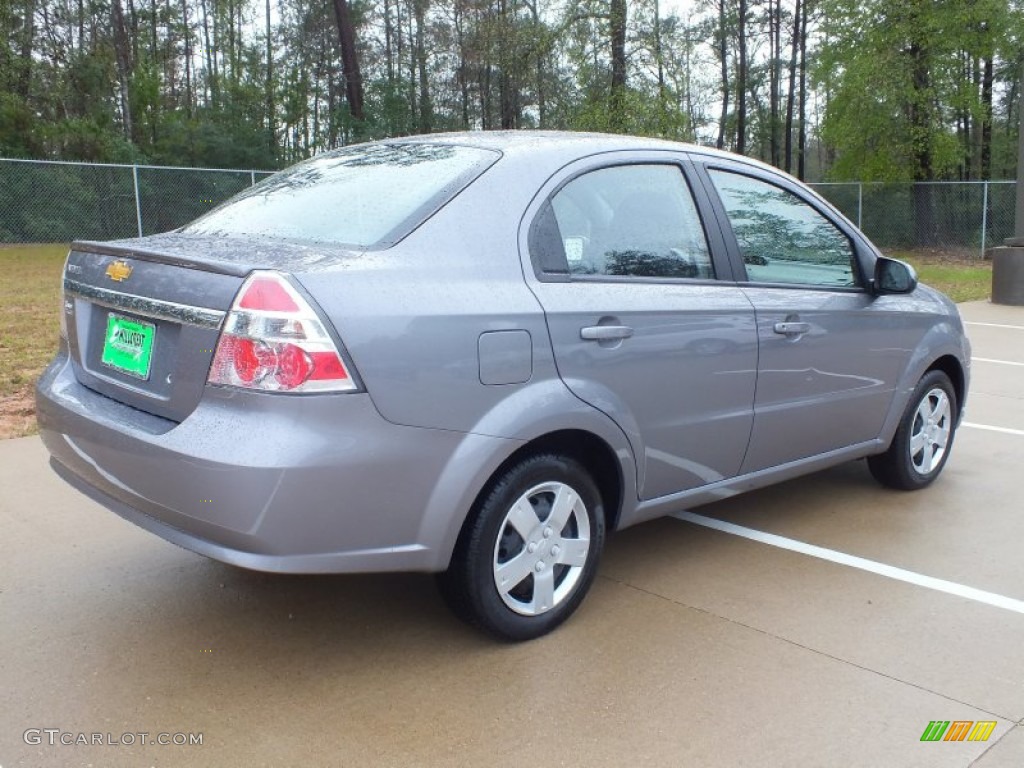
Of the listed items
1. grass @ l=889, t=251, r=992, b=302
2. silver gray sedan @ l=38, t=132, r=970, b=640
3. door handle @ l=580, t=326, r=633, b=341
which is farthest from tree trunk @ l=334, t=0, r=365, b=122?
door handle @ l=580, t=326, r=633, b=341

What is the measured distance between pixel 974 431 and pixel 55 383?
219 inches

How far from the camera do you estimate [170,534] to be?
2.79 meters

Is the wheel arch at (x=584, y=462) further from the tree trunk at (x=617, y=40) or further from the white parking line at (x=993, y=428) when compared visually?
the tree trunk at (x=617, y=40)

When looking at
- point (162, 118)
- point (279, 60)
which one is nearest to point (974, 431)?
point (162, 118)

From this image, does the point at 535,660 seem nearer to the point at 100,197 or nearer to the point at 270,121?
the point at 100,197

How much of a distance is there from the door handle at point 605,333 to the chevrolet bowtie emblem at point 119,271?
1.46 metres

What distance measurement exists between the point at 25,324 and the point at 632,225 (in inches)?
360

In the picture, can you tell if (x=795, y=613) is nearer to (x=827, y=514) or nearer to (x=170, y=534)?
(x=827, y=514)

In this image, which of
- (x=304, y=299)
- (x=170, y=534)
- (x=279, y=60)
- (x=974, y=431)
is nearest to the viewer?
(x=304, y=299)

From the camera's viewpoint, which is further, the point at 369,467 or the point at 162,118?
the point at 162,118

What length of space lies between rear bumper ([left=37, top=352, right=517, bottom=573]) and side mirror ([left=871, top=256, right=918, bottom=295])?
2.36 meters

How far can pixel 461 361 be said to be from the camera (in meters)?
2.80

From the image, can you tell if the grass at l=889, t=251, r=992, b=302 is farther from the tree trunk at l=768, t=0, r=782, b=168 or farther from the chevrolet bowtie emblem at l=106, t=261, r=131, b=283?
the tree trunk at l=768, t=0, r=782, b=168

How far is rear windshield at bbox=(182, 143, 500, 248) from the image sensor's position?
10.1 feet
